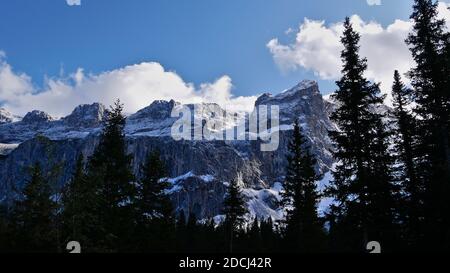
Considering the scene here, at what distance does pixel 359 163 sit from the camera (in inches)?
873

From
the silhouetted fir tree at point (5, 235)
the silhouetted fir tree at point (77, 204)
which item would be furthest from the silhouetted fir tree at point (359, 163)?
the silhouetted fir tree at point (5, 235)

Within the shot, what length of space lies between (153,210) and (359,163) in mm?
19447

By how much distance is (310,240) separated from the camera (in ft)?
109

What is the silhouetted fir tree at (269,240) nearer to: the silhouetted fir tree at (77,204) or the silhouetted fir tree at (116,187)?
the silhouetted fir tree at (116,187)

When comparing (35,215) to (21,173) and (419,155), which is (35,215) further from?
(419,155)

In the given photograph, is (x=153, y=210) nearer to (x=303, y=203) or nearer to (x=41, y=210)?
(x=303, y=203)

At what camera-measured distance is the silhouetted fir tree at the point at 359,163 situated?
21.4 meters

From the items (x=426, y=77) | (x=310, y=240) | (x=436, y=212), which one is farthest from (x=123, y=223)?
(x=426, y=77)

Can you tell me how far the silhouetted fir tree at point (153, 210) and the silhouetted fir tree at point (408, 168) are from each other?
18.5 meters

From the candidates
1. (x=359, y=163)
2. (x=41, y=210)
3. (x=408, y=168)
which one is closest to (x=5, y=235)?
(x=41, y=210)

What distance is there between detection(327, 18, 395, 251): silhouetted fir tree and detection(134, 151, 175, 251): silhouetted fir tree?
16.0 metres
